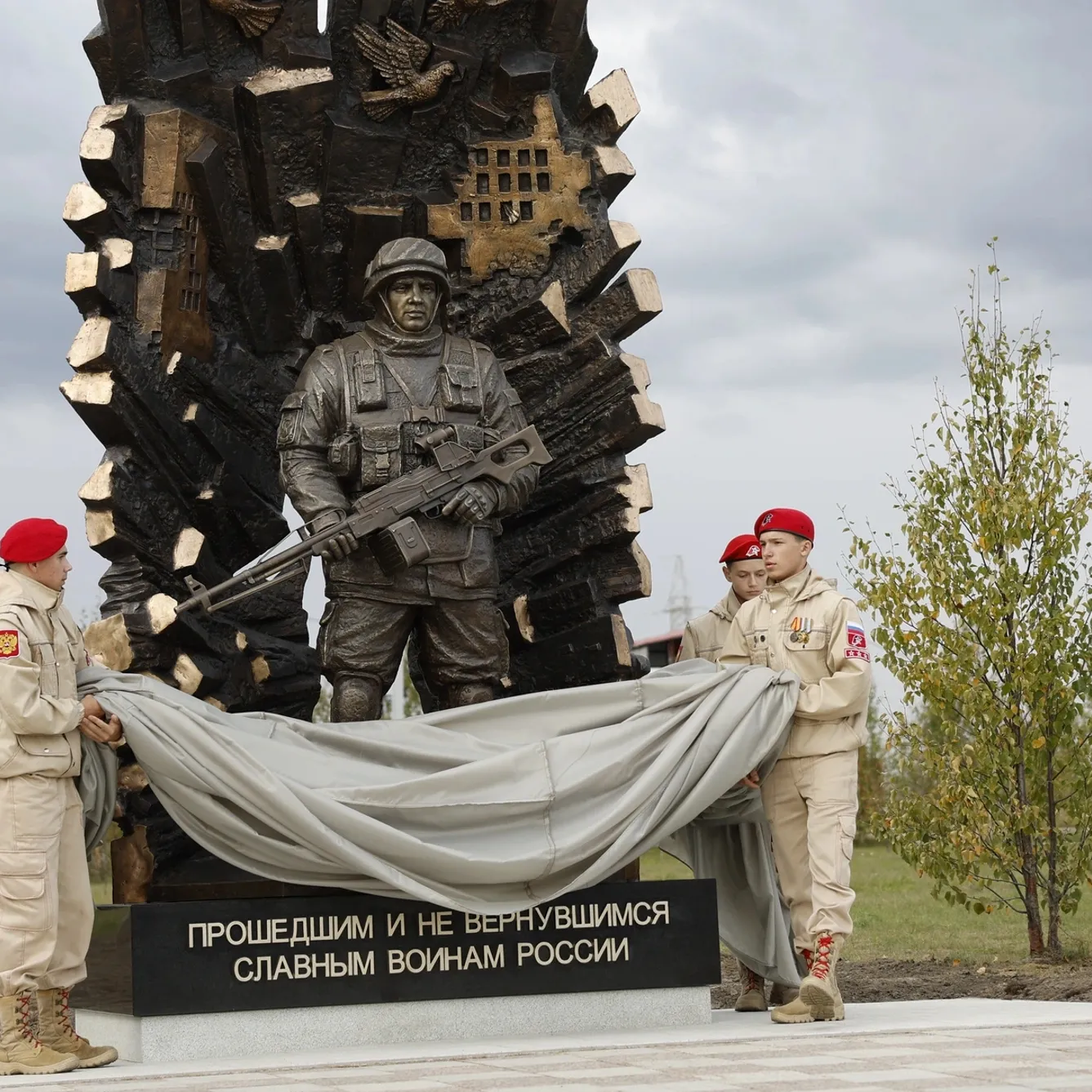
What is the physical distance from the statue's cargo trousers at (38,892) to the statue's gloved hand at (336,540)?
1569 millimetres

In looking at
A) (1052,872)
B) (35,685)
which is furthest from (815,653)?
(1052,872)

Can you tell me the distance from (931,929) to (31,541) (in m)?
9.35

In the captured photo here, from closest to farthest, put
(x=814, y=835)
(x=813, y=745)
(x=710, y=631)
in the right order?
(x=814, y=835) → (x=813, y=745) → (x=710, y=631)

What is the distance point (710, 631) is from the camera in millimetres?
8523

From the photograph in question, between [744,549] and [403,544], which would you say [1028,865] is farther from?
[403,544]

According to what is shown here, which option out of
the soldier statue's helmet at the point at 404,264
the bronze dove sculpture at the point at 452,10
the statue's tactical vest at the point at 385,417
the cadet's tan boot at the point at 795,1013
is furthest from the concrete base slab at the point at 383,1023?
the bronze dove sculpture at the point at 452,10

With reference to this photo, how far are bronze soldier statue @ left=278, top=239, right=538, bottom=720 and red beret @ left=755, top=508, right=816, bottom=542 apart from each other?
3.87 feet

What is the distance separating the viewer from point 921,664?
10273 mm

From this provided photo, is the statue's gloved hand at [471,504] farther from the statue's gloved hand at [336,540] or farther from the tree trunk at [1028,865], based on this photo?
the tree trunk at [1028,865]

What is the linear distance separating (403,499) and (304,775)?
4.48ft

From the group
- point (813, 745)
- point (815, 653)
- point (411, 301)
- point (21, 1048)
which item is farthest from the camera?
point (411, 301)

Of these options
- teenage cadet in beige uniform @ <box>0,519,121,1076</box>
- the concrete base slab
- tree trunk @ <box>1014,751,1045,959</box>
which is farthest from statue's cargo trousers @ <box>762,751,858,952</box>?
tree trunk @ <box>1014,751,1045,959</box>

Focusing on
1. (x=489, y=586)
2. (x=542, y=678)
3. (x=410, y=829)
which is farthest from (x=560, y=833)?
(x=542, y=678)

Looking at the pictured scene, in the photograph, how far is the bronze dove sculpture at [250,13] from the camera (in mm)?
8562
